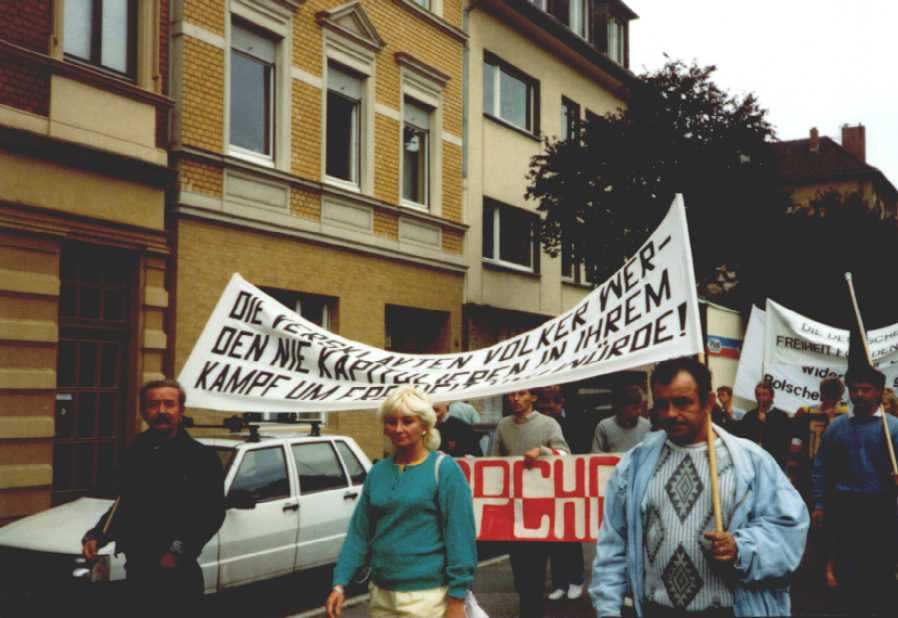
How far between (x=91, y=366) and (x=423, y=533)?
31.1 feet

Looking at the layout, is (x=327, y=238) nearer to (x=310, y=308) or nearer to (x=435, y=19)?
(x=310, y=308)

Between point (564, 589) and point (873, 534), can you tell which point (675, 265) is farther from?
point (564, 589)

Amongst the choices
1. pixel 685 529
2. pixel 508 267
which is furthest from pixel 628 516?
pixel 508 267

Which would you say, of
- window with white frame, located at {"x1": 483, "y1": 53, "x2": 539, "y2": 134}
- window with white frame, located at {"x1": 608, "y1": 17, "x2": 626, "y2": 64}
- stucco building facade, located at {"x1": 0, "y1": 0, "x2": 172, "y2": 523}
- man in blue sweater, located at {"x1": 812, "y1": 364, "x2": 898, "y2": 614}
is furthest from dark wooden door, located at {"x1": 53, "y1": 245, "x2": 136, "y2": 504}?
window with white frame, located at {"x1": 608, "y1": 17, "x2": 626, "y2": 64}

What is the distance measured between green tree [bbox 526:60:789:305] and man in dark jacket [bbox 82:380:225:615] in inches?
576

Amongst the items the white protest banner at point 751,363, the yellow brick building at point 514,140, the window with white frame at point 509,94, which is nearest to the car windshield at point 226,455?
the white protest banner at point 751,363

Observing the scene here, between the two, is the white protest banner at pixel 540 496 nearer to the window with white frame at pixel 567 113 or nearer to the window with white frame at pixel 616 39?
the window with white frame at pixel 567 113

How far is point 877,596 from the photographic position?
24.2 ft

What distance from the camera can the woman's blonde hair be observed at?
4965 millimetres

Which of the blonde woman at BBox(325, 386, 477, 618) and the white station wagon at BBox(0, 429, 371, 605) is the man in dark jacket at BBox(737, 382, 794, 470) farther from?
the blonde woman at BBox(325, 386, 477, 618)

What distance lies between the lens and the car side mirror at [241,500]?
8.56 meters

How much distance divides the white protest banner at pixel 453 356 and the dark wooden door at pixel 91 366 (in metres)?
6.52

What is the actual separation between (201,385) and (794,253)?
27.8 metres

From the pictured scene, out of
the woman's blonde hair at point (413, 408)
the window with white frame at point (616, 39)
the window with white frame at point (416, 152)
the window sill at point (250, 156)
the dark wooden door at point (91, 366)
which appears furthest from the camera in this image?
the window with white frame at point (616, 39)
